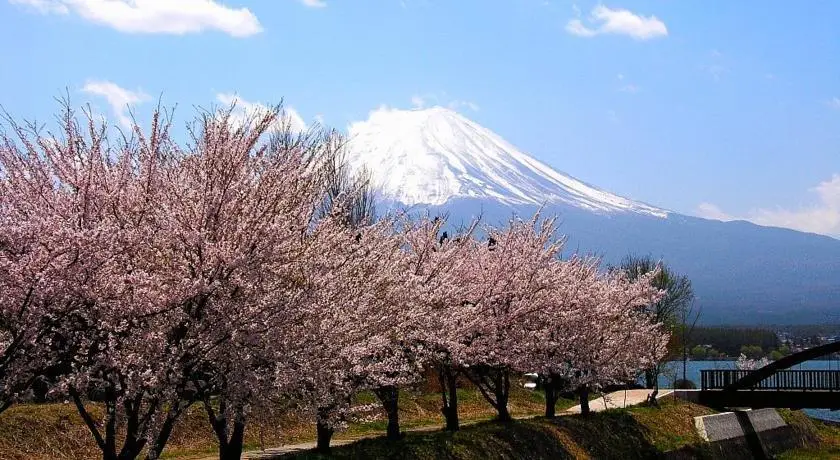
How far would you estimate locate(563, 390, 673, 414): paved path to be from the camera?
42656 mm

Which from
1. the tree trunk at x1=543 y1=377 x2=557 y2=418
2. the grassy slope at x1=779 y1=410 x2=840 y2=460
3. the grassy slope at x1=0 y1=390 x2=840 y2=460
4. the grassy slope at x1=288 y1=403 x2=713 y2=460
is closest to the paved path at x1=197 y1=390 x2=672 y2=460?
the grassy slope at x1=0 y1=390 x2=840 y2=460

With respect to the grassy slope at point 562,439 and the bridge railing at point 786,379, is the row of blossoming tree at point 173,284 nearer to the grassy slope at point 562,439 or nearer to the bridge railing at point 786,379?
the grassy slope at point 562,439

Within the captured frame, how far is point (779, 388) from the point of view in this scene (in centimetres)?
4241

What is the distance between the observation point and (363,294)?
1841 cm

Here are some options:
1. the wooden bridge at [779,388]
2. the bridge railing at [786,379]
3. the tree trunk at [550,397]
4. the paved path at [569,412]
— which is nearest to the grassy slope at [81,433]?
the paved path at [569,412]

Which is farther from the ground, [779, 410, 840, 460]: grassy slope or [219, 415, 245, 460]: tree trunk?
[219, 415, 245, 460]: tree trunk

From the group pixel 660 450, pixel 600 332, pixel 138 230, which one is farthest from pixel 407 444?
pixel 660 450

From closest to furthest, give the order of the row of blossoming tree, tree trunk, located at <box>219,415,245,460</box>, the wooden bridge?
the row of blossoming tree
tree trunk, located at <box>219,415,245,460</box>
the wooden bridge

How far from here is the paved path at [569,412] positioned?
2345cm

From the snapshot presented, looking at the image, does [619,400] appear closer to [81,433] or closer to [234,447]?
[81,433]

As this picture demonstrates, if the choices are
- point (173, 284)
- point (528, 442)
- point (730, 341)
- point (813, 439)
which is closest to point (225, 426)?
point (173, 284)

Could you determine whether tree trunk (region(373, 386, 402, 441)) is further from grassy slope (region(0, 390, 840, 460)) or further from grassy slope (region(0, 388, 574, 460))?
grassy slope (region(0, 388, 574, 460))

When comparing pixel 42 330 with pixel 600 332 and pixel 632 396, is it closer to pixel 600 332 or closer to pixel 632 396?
pixel 600 332

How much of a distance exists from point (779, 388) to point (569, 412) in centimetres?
903
